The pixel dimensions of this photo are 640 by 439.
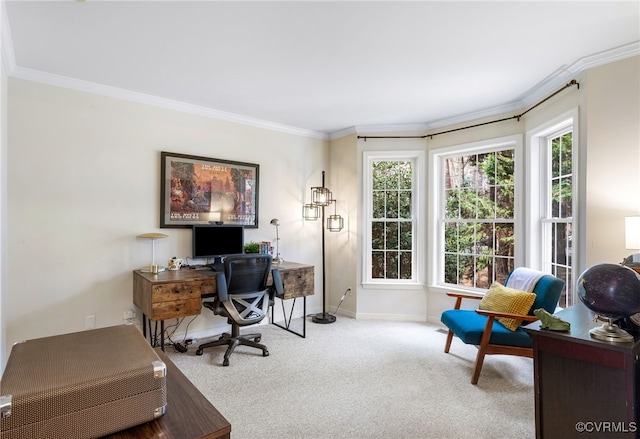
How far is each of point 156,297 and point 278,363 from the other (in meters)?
1.17

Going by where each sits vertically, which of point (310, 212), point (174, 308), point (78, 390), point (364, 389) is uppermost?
point (310, 212)

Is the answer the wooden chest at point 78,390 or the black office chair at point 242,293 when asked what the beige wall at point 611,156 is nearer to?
the black office chair at point 242,293

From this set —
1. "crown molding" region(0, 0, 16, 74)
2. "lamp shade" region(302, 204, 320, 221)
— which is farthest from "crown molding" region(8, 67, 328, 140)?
"lamp shade" region(302, 204, 320, 221)

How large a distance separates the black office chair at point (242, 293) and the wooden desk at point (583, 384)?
2102 millimetres

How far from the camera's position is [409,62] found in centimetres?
261

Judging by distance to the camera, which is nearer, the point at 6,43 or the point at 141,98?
the point at 6,43

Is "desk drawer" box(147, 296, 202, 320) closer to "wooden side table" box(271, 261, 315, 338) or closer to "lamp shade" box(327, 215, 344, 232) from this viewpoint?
"wooden side table" box(271, 261, 315, 338)

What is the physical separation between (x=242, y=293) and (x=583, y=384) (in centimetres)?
240

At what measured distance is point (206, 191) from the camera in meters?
3.63

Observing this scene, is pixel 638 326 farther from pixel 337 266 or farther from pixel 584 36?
pixel 337 266

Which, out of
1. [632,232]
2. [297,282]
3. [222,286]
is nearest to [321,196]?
[297,282]

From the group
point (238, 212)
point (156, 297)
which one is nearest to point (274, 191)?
point (238, 212)

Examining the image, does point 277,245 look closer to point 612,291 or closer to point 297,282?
point 297,282

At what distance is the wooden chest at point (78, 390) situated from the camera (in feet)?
2.16
